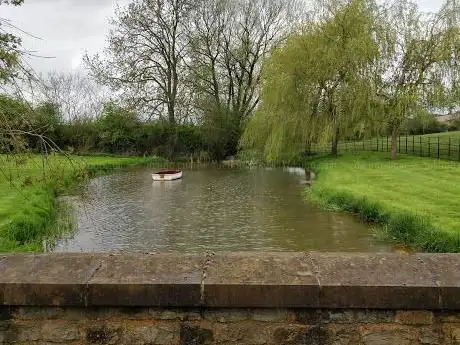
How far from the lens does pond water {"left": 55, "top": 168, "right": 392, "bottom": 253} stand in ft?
40.5

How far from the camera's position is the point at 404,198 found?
15531mm

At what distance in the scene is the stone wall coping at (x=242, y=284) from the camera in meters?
2.69

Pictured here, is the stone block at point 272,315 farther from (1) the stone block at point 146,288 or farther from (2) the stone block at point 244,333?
(1) the stone block at point 146,288

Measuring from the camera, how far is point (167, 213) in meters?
17.3

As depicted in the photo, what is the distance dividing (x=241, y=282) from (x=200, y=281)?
23 centimetres

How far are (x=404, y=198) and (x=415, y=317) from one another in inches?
533

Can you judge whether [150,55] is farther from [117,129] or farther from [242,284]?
[242,284]

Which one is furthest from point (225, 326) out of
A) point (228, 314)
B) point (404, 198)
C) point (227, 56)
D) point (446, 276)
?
point (227, 56)

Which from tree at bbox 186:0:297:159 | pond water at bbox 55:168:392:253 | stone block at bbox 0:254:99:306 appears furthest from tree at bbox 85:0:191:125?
stone block at bbox 0:254:99:306

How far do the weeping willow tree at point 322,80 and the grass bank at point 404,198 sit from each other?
436cm

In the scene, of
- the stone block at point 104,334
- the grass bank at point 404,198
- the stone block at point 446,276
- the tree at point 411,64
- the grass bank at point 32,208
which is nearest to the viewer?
the stone block at point 446,276

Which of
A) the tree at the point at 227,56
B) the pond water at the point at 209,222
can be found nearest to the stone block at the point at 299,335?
the pond water at the point at 209,222

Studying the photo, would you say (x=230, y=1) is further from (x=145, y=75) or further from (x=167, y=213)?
(x=167, y=213)

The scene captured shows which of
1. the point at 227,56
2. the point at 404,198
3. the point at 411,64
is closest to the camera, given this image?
the point at 404,198
